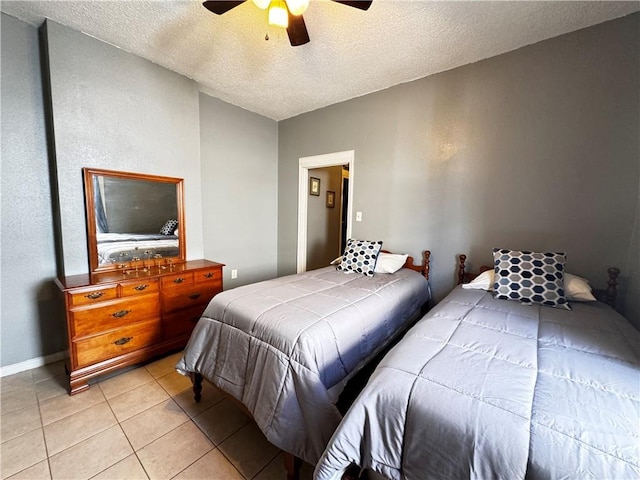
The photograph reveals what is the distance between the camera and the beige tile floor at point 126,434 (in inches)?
51.1

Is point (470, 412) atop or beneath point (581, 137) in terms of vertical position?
beneath

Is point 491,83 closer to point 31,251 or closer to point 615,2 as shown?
point 615,2

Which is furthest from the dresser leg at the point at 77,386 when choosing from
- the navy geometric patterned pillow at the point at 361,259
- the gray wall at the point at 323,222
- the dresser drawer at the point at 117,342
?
the gray wall at the point at 323,222

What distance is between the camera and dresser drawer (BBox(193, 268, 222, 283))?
7.83 feet

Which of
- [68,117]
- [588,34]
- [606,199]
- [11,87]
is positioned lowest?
[606,199]

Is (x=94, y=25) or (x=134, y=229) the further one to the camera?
(x=134, y=229)

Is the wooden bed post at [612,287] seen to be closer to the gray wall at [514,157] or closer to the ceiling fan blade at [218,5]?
the gray wall at [514,157]

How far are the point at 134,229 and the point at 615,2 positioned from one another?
3.85 m

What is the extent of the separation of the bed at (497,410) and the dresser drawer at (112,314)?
183 cm

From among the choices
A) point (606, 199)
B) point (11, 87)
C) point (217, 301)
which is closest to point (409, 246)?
point (606, 199)

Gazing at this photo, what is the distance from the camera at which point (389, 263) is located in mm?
2535

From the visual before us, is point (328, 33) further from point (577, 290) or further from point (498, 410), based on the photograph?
point (577, 290)

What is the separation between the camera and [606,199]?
1818 mm

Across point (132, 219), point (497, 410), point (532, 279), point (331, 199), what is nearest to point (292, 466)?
point (497, 410)
